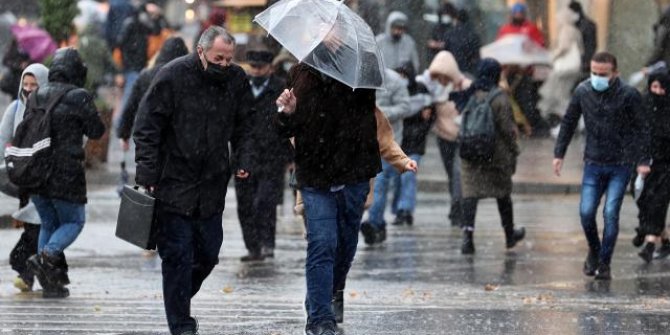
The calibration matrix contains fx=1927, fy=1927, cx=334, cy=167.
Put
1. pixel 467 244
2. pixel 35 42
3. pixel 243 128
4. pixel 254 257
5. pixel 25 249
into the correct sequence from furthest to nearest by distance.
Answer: pixel 35 42 → pixel 467 244 → pixel 254 257 → pixel 25 249 → pixel 243 128

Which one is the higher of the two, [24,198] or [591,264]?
[24,198]

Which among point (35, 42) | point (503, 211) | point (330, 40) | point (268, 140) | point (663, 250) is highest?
point (330, 40)

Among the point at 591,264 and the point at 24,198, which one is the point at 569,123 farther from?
the point at 24,198

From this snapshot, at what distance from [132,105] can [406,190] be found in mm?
3821

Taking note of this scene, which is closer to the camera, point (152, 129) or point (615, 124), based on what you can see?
point (152, 129)

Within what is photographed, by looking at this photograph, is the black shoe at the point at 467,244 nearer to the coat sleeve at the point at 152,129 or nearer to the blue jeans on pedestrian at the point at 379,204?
the blue jeans on pedestrian at the point at 379,204

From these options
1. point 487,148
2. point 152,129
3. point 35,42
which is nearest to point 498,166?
point 487,148

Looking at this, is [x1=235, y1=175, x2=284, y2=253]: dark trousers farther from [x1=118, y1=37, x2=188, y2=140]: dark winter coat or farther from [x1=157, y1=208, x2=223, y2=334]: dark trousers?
[x1=157, y1=208, x2=223, y2=334]: dark trousers

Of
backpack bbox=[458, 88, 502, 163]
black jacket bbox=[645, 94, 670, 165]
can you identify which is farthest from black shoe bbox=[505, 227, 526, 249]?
black jacket bbox=[645, 94, 670, 165]

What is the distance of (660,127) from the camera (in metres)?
15.9

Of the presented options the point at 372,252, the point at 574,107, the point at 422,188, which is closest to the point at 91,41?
the point at 422,188

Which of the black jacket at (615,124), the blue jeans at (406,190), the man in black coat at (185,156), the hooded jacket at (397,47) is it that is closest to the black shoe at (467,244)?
the black jacket at (615,124)

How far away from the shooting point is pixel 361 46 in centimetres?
1097

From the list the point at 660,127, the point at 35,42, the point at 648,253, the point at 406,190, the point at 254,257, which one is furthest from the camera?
the point at 35,42
